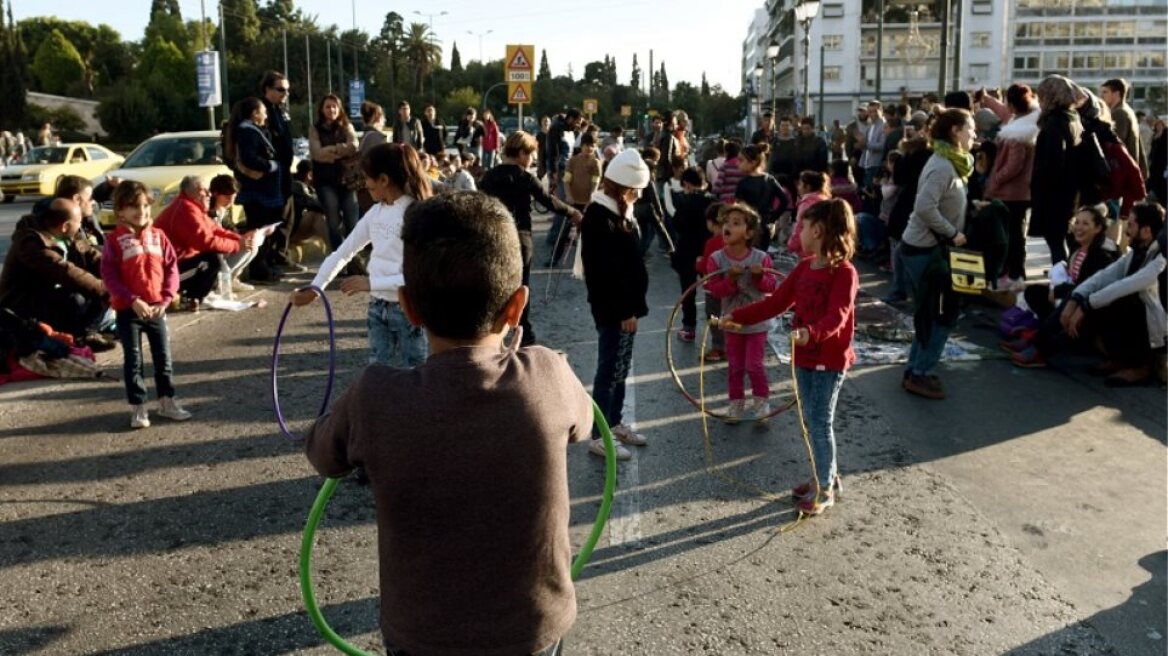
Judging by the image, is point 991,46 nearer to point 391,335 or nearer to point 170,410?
point 170,410

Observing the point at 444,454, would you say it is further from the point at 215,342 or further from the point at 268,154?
the point at 268,154

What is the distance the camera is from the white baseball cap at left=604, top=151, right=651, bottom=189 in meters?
6.10

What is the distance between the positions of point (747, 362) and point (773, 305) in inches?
60.8

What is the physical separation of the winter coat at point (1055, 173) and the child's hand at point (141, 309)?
27.3 feet

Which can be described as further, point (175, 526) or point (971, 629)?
point (175, 526)

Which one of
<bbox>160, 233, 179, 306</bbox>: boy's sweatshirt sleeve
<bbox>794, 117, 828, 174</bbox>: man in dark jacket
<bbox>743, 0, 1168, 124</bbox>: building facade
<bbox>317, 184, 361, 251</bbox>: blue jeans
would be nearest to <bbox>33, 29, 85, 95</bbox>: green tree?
<bbox>743, 0, 1168, 124</bbox>: building facade

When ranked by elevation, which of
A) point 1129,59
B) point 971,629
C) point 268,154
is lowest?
point 971,629

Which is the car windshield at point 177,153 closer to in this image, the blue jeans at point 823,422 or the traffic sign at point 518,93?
the traffic sign at point 518,93

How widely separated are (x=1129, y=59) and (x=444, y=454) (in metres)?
137

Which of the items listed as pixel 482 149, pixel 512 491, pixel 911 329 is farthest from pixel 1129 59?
pixel 512 491

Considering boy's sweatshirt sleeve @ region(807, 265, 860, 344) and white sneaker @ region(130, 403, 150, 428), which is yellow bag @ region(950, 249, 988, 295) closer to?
boy's sweatshirt sleeve @ region(807, 265, 860, 344)

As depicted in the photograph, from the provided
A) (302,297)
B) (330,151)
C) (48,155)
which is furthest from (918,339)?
(48,155)

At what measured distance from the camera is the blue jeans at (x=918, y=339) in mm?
7578

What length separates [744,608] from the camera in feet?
14.3
